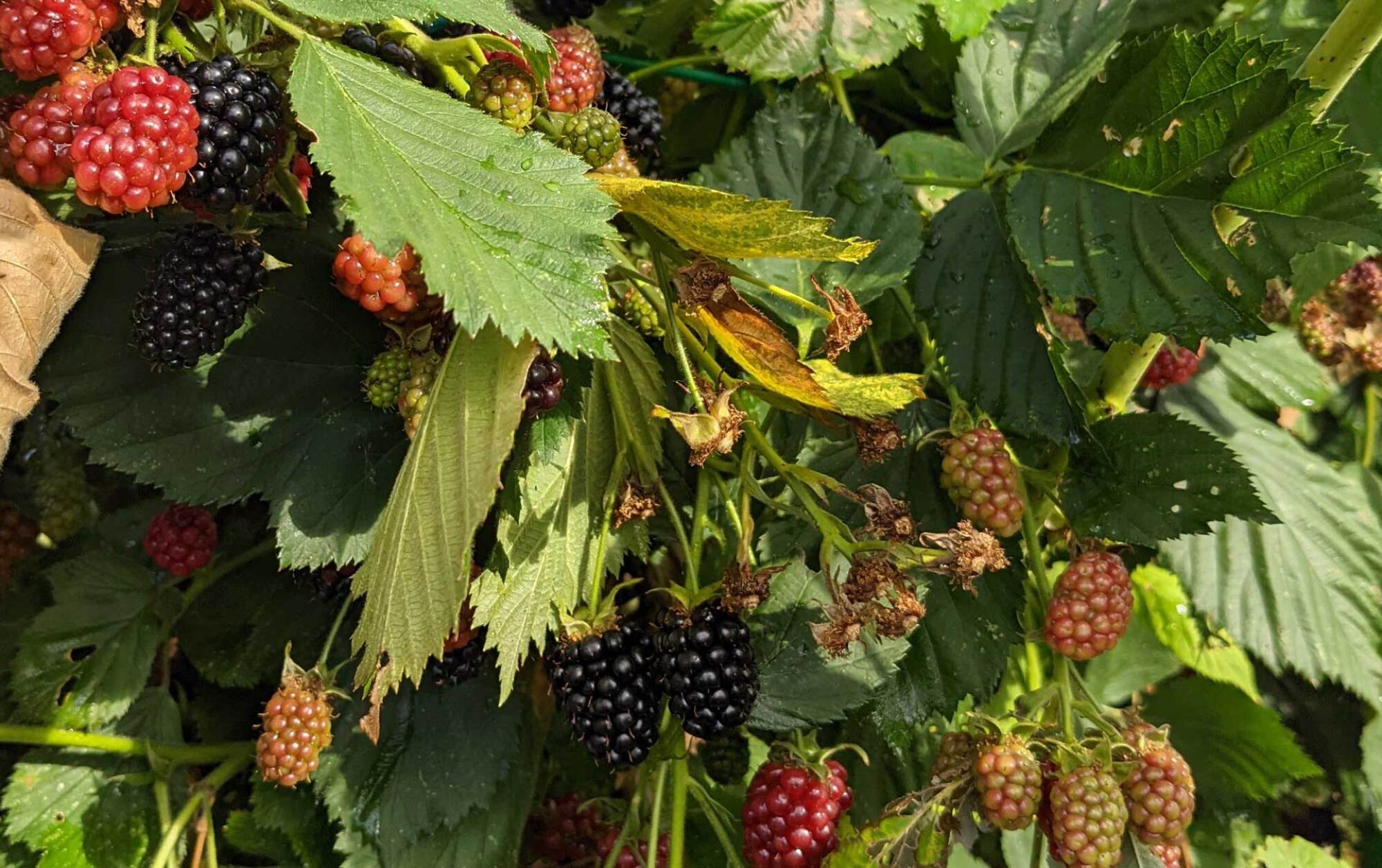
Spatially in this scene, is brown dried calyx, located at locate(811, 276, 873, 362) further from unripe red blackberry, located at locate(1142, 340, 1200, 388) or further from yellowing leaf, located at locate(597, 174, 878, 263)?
unripe red blackberry, located at locate(1142, 340, 1200, 388)

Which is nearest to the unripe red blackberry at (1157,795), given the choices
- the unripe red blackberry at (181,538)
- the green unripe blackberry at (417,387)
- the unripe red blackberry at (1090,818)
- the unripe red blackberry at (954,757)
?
the unripe red blackberry at (1090,818)

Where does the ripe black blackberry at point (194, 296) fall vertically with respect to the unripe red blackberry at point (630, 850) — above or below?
above

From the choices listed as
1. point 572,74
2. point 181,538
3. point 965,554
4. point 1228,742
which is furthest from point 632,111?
point 1228,742

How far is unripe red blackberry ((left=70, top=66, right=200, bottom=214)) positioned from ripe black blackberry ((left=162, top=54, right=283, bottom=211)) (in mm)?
14

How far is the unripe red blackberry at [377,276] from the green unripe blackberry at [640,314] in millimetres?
210

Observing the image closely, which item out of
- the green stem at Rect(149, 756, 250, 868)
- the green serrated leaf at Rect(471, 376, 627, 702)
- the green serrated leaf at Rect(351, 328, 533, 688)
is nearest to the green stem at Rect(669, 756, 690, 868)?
the green serrated leaf at Rect(471, 376, 627, 702)

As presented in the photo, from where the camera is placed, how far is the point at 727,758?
103cm

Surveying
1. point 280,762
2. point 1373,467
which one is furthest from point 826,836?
point 1373,467

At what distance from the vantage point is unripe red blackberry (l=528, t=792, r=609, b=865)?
3.71 feet

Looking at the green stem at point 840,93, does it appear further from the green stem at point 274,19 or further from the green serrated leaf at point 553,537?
the green stem at point 274,19

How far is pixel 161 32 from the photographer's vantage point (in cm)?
76

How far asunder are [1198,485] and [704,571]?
0.53 metres

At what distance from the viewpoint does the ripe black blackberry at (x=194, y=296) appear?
0.79m

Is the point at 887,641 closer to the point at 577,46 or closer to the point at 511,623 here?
the point at 511,623
